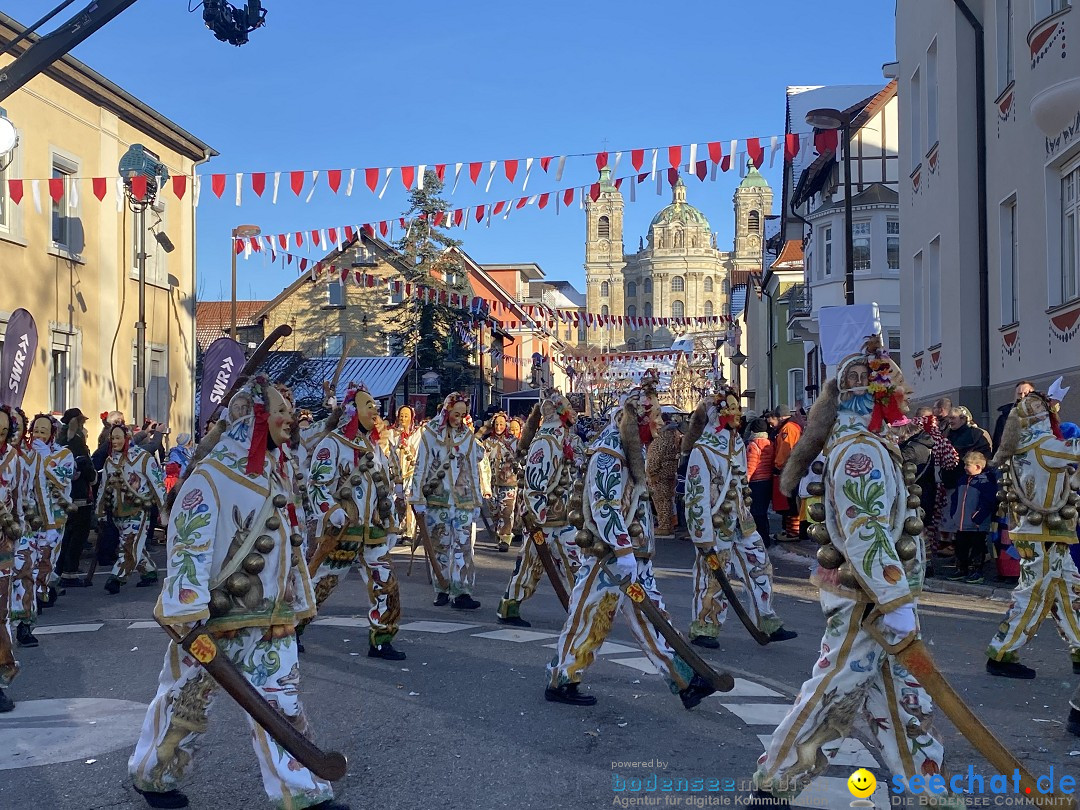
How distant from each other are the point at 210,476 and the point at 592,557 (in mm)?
2597

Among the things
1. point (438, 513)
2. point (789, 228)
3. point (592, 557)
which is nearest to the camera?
point (592, 557)

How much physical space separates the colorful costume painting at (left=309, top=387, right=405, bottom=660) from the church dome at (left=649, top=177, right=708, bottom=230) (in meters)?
159

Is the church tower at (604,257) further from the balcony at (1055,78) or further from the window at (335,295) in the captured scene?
the balcony at (1055,78)

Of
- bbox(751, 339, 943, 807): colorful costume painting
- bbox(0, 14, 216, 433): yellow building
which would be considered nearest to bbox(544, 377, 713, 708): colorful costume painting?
bbox(751, 339, 943, 807): colorful costume painting

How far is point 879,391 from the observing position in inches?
185

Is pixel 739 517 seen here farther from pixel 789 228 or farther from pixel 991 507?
pixel 789 228

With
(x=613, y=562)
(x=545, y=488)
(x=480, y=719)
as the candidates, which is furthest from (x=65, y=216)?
(x=613, y=562)

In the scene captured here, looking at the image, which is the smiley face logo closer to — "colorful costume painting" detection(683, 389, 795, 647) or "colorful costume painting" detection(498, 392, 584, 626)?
"colorful costume painting" detection(683, 389, 795, 647)

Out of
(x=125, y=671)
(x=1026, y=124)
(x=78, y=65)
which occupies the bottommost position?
(x=125, y=671)

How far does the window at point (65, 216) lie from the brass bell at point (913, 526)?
2049 cm

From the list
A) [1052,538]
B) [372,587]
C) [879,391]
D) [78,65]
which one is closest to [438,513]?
[372,587]

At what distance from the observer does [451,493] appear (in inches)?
428

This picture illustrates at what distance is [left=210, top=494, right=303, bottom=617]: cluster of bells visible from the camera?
472cm

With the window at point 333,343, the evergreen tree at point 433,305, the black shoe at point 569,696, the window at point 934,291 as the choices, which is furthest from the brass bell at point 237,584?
the window at point 333,343
